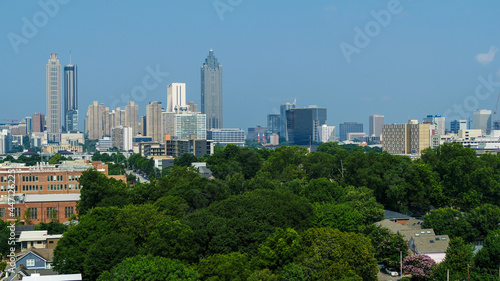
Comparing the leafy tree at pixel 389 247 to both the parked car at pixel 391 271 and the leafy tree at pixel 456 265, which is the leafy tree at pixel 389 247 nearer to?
the parked car at pixel 391 271

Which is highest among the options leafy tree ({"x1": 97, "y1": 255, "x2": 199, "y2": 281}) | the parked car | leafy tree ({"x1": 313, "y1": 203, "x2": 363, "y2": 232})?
leafy tree ({"x1": 313, "y1": 203, "x2": 363, "y2": 232})

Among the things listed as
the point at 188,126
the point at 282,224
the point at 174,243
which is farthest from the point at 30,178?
the point at 188,126

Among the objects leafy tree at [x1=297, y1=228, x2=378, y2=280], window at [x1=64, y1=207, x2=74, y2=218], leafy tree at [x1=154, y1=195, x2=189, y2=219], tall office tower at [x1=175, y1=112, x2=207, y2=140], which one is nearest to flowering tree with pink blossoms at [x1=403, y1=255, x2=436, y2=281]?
leafy tree at [x1=297, y1=228, x2=378, y2=280]

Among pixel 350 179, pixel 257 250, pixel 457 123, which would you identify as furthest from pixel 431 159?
pixel 457 123

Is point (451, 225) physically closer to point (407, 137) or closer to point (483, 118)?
point (407, 137)

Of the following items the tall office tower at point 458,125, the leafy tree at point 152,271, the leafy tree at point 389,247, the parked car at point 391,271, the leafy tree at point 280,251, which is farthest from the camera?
the tall office tower at point 458,125

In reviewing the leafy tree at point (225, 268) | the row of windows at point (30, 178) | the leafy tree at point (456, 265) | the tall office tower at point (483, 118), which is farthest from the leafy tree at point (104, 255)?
the tall office tower at point (483, 118)

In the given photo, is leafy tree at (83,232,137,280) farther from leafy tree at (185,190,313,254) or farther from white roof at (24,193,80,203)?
white roof at (24,193,80,203)
